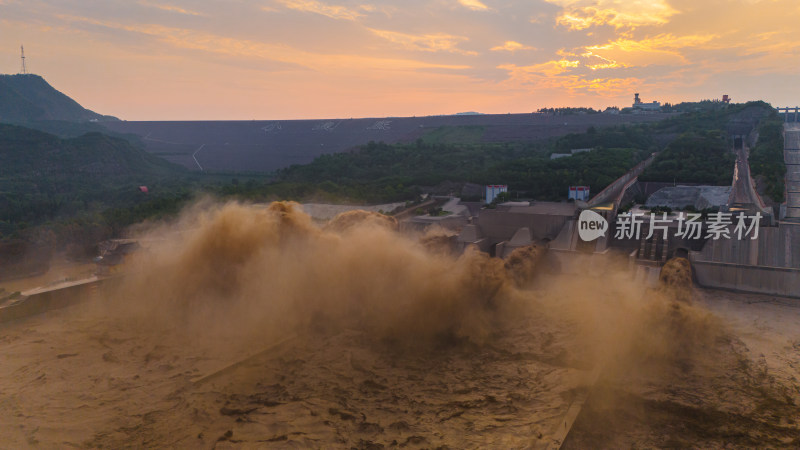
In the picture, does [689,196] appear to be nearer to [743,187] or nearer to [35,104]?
[743,187]

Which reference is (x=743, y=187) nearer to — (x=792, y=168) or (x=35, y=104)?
(x=792, y=168)

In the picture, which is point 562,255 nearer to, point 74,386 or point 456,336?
point 456,336

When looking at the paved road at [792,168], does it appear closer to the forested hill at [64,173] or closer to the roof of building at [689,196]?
the roof of building at [689,196]

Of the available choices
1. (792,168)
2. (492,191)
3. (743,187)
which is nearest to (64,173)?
(492,191)

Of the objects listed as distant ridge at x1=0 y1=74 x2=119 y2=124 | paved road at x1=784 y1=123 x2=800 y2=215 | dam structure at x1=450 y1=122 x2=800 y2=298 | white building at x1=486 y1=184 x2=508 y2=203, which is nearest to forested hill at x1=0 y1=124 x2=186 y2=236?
dam structure at x1=450 y1=122 x2=800 y2=298

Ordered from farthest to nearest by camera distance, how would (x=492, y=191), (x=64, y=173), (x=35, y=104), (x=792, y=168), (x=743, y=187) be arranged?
(x=35, y=104)
(x=64, y=173)
(x=792, y=168)
(x=492, y=191)
(x=743, y=187)

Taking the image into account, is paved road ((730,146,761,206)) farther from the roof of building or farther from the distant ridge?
the distant ridge

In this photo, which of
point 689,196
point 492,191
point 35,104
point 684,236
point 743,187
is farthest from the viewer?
point 35,104

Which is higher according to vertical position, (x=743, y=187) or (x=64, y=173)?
(x=64, y=173)

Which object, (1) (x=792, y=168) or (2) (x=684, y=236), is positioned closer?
(2) (x=684, y=236)

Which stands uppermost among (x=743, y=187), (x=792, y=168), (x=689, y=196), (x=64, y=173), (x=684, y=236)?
(x=792, y=168)
